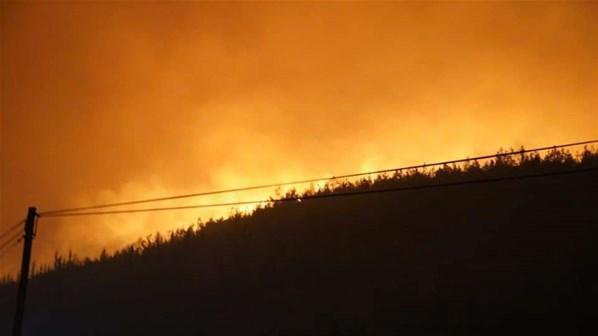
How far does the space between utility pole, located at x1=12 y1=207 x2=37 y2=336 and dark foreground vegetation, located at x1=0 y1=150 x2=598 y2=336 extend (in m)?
5.98

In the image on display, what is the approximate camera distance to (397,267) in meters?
19.4

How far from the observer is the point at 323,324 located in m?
18.9

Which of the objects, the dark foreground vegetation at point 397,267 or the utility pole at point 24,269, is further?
the utility pole at point 24,269

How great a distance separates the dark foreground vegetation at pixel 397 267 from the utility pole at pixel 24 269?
5978 millimetres

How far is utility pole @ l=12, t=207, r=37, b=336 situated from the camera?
20.6 metres

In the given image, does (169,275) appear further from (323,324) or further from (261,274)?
(323,324)

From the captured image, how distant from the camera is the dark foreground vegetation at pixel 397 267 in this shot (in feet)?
52.6

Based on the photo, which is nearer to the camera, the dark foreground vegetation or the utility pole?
the dark foreground vegetation

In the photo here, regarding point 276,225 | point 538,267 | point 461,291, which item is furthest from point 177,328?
point 538,267

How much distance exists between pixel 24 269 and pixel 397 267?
12.7 m

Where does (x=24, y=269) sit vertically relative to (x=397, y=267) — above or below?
above

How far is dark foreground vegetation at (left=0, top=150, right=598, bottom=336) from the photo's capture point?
16047mm

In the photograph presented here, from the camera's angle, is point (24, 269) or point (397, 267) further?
point (24, 269)

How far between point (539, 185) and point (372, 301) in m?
6.24
